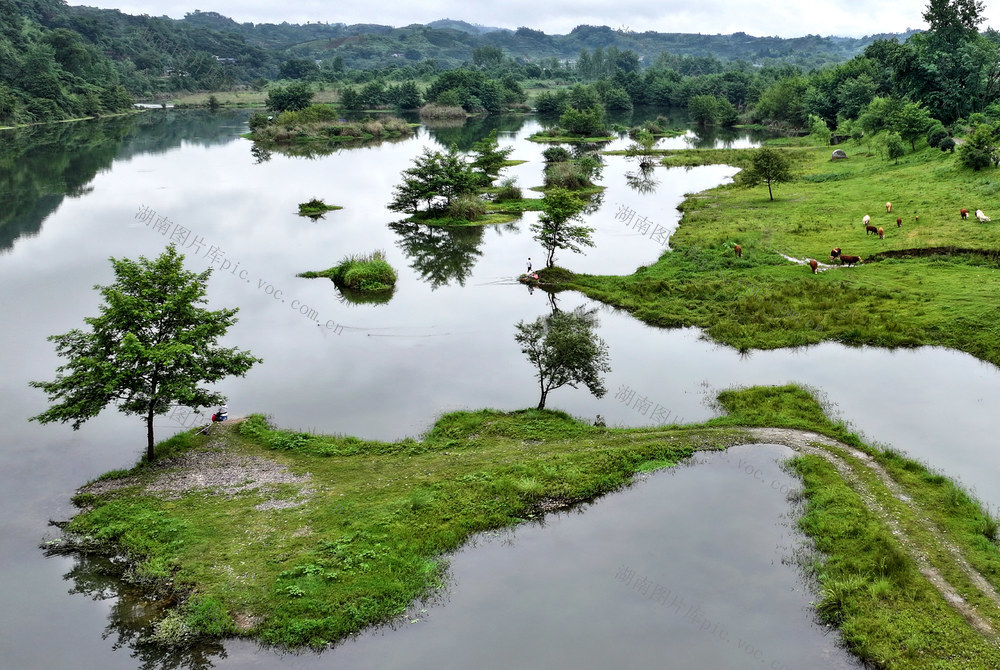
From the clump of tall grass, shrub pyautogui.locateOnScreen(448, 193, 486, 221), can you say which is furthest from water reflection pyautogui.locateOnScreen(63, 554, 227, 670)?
the clump of tall grass

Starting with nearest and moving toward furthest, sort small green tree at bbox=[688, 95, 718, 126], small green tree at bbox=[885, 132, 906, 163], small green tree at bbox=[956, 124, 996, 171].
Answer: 1. small green tree at bbox=[956, 124, 996, 171]
2. small green tree at bbox=[885, 132, 906, 163]
3. small green tree at bbox=[688, 95, 718, 126]

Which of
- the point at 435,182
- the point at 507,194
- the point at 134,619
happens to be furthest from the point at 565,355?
the point at 507,194

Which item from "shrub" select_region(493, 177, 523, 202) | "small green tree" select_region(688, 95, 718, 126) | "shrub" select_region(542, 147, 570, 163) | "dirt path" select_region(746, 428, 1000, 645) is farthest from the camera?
"small green tree" select_region(688, 95, 718, 126)

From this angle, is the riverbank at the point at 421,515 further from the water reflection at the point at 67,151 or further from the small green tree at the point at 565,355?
the water reflection at the point at 67,151

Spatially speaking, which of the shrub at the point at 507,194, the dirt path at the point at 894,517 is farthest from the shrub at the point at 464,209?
the dirt path at the point at 894,517

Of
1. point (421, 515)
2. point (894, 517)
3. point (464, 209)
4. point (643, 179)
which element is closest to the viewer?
point (894, 517)

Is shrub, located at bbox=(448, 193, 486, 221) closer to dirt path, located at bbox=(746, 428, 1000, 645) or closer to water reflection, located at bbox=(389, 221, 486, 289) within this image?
water reflection, located at bbox=(389, 221, 486, 289)

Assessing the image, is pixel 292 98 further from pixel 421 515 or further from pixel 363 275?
pixel 421 515
